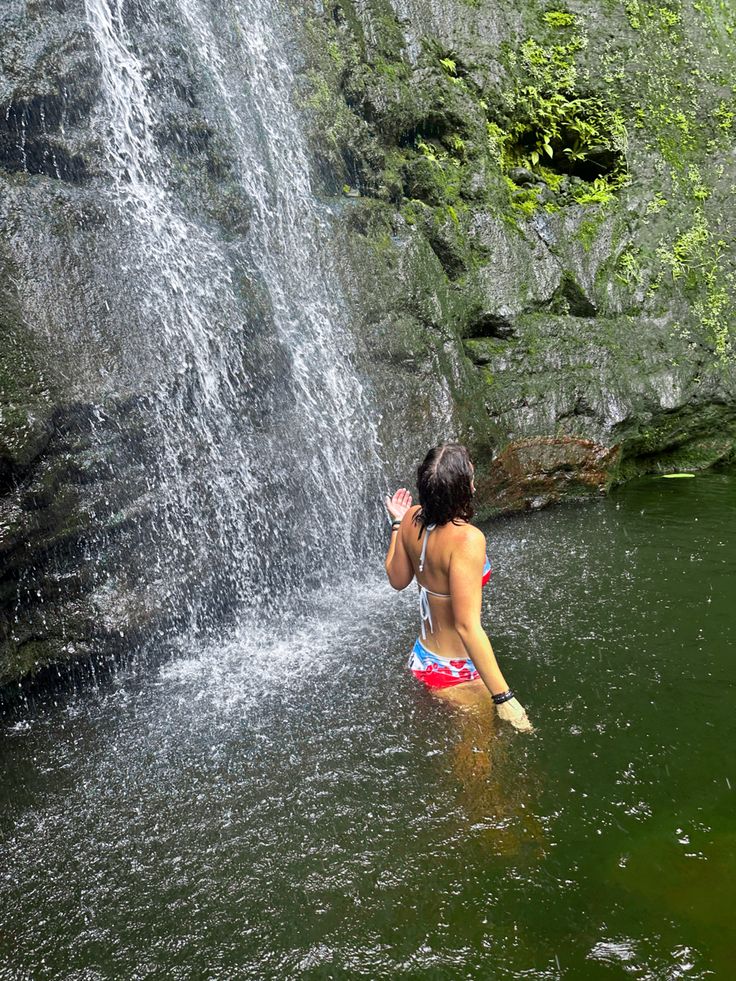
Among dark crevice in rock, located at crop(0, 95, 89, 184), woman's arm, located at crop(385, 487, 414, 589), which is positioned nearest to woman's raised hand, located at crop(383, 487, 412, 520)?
woman's arm, located at crop(385, 487, 414, 589)

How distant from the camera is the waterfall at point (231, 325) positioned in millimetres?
5922

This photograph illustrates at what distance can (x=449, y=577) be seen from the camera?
3521 millimetres

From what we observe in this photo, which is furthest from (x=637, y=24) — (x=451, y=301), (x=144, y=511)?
(x=144, y=511)

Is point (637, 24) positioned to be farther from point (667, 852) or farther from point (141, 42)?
point (667, 852)

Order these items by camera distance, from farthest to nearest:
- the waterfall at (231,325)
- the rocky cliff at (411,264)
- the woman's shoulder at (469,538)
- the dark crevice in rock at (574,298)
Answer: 1. the dark crevice in rock at (574,298)
2. the waterfall at (231,325)
3. the rocky cliff at (411,264)
4. the woman's shoulder at (469,538)

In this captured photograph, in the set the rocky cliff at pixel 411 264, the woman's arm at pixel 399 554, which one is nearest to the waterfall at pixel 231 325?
the rocky cliff at pixel 411 264

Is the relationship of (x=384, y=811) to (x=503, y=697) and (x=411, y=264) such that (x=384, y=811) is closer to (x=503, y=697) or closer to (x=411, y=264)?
(x=503, y=697)

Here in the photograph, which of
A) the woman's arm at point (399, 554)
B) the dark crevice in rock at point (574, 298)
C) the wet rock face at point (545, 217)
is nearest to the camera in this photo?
the woman's arm at point (399, 554)

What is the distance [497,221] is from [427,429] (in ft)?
9.88

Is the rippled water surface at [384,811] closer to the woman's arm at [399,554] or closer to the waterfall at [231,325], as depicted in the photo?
the woman's arm at [399,554]

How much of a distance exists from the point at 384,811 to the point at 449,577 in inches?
40.2

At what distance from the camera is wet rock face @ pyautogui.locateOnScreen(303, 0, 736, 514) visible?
8023 millimetres

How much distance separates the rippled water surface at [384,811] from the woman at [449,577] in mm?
212

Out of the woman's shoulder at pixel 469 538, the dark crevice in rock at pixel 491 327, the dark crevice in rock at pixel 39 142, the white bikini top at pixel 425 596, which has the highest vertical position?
the dark crevice in rock at pixel 39 142
